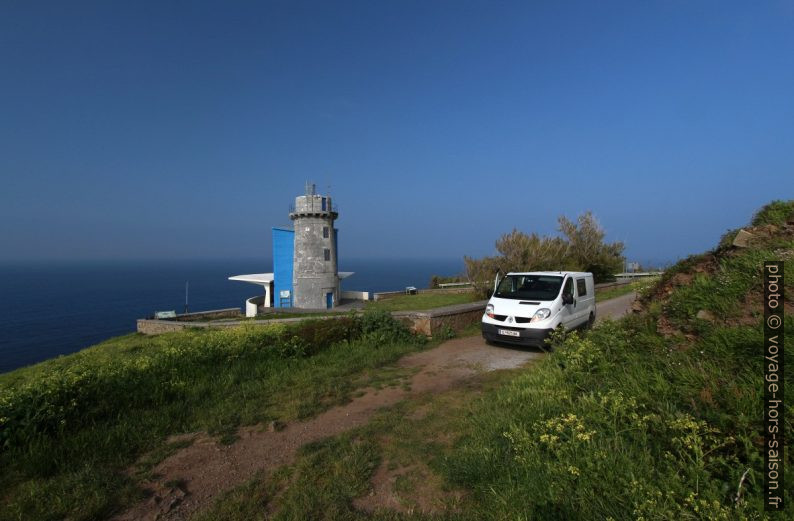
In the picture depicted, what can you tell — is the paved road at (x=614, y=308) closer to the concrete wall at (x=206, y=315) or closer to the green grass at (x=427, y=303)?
the green grass at (x=427, y=303)

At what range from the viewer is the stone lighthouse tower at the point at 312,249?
3203 centimetres

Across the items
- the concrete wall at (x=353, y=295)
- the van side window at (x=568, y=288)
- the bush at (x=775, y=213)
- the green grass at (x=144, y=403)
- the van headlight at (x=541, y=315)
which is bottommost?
the concrete wall at (x=353, y=295)

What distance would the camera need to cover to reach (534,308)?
855 centimetres

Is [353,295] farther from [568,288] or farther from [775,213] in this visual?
[775,213]

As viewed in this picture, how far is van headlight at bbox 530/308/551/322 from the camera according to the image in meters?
8.39

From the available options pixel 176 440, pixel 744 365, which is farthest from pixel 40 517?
pixel 744 365

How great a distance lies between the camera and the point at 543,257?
20984 mm

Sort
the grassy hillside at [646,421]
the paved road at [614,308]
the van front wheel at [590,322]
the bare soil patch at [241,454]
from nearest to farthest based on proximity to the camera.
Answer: the grassy hillside at [646,421]
the bare soil patch at [241,454]
the van front wheel at [590,322]
the paved road at [614,308]

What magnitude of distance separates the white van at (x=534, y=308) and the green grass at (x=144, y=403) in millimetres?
2390

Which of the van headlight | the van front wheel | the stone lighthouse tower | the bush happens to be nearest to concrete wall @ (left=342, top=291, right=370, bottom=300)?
the stone lighthouse tower

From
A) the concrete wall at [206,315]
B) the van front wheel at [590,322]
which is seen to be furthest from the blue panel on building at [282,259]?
the van front wheel at [590,322]

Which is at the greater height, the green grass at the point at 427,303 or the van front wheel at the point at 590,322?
the van front wheel at the point at 590,322

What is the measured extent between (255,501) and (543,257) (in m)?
20.3

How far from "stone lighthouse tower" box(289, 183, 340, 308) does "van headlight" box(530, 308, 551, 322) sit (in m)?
25.8
